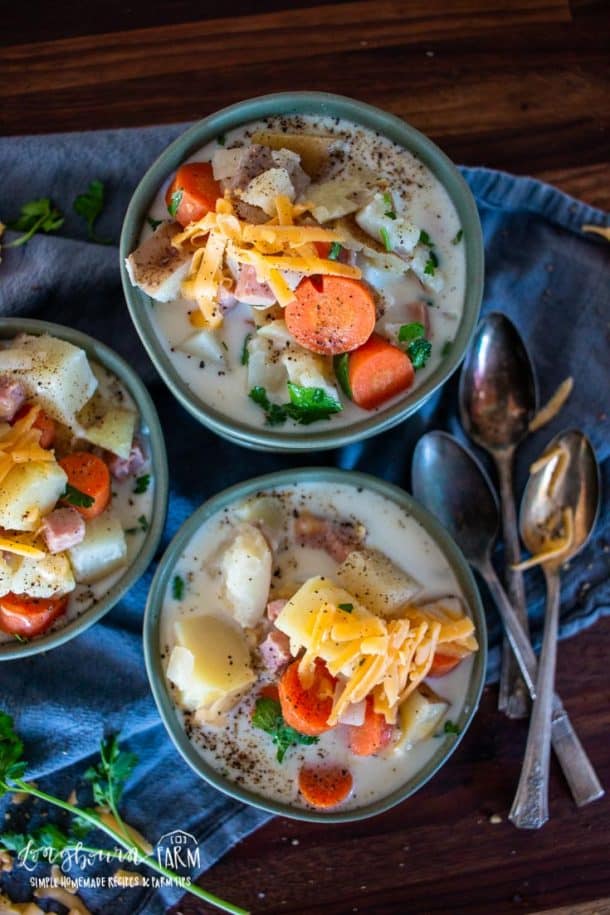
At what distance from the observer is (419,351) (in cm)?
224

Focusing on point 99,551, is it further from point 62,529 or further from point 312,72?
point 312,72

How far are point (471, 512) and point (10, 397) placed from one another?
1.24 meters

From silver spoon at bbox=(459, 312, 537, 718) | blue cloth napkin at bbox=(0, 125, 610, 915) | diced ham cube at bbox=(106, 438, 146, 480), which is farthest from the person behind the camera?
silver spoon at bbox=(459, 312, 537, 718)

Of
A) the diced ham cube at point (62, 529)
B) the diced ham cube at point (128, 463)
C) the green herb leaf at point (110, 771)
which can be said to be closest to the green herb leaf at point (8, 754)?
the green herb leaf at point (110, 771)

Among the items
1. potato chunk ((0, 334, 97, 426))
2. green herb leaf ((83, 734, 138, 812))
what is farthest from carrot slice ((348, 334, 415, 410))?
green herb leaf ((83, 734, 138, 812))

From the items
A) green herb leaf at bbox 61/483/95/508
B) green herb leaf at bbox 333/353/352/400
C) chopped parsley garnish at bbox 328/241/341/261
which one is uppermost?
chopped parsley garnish at bbox 328/241/341/261

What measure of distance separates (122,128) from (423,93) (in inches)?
34.2

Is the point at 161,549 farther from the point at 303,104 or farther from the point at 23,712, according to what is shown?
the point at 303,104

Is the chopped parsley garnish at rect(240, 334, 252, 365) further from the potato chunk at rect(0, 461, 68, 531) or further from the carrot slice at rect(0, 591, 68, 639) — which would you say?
the carrot slice at rect(0, 591, 68, 639)

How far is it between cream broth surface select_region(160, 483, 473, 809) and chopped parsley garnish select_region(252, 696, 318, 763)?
23 mm

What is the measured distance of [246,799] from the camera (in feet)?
7.65

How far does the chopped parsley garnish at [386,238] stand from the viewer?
214 centimetres

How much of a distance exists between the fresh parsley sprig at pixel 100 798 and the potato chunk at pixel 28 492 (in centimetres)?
69

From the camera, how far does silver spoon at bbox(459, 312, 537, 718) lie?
2.75 metres
